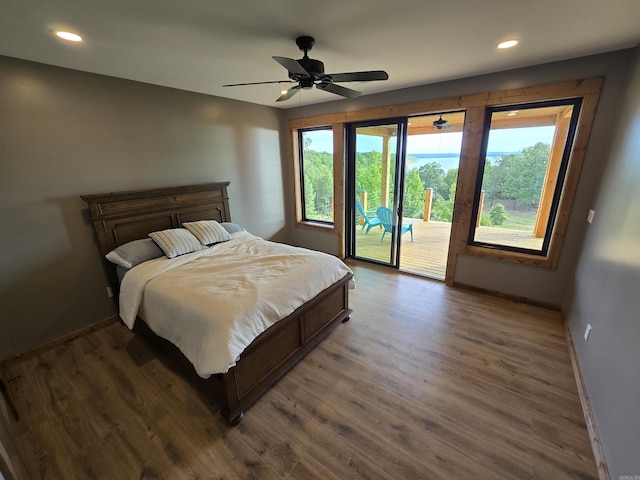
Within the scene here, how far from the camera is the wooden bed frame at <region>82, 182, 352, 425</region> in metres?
1.77

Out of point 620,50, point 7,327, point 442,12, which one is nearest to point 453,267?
point 620,50

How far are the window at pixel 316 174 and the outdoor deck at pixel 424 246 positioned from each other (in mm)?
771

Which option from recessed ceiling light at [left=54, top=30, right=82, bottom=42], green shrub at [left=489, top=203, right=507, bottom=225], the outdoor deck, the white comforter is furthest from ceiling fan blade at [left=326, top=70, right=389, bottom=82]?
the outdoor deck

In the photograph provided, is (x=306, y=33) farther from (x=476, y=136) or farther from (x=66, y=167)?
(x=66, y=167)

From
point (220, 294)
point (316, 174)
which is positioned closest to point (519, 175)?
point (316, 174)

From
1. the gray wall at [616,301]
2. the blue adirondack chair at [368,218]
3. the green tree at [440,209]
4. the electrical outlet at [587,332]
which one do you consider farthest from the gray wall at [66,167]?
the green tree at [440,209]

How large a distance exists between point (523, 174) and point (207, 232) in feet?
11.8

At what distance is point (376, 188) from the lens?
13.1ft

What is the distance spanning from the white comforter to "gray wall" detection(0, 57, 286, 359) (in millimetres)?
691

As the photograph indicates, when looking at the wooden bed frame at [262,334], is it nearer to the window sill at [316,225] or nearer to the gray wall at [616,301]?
the window sill at [316,225]

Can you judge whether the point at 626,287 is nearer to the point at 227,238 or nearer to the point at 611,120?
the point at 611,120

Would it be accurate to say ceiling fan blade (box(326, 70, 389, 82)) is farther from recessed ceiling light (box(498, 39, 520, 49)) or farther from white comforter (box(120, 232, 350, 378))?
white comforter (box(120, 232, 350, 378))

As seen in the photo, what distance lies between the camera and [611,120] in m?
2.28

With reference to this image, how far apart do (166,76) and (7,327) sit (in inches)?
104
